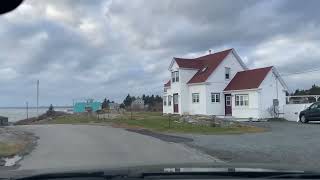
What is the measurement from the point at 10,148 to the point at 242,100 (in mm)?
36413

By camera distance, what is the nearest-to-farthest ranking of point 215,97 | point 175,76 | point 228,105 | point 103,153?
point 103,153
point 215,97
point 228,105
point 175,76

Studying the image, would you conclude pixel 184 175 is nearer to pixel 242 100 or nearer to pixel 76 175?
pixel 76 175

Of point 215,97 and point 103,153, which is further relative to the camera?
Answer: point 215,97

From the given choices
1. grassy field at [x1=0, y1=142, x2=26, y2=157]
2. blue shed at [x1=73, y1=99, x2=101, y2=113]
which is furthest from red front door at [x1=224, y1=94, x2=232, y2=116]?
grassy field at [x1=0, y1=142, x2=26, y2=157]

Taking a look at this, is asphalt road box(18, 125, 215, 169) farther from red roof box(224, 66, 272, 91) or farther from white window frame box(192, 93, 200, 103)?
white window frame box(192, 93, 200, 103)

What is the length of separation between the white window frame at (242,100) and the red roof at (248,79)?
82 centimetres

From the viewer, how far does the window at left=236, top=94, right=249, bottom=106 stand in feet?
186

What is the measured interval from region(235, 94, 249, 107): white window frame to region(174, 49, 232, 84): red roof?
12.3 ft

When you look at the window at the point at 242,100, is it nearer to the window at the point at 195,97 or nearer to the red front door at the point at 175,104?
the window at the point at 195,97

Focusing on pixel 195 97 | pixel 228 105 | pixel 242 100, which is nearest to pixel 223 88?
pixel 228 105

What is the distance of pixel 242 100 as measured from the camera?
57.1 m

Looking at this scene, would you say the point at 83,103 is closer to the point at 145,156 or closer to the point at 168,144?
the point at 168,144

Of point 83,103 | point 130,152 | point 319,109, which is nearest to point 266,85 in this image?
point 319,109

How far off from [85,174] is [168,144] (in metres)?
21.8
